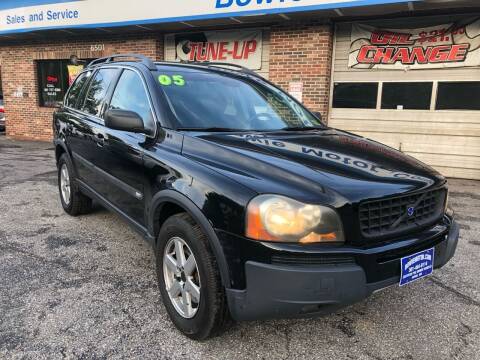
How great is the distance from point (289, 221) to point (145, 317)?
4.64 ft

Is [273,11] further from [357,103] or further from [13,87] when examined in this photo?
[13,87]

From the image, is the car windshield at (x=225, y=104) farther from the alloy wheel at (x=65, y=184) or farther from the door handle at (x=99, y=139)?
the alloy wheel at (x=65, y=184)

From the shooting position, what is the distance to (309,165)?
239cm

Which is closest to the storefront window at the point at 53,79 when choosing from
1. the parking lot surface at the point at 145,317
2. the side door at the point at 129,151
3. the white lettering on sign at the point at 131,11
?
the white lettering on sign at the point at 131,11

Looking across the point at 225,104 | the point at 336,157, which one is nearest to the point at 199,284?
the point at 336,157

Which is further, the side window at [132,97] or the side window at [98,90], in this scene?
the side window at [98,90]

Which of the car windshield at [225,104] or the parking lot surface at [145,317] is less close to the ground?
the car windshield at [225,104]

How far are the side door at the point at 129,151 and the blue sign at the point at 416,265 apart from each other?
6.06 ft

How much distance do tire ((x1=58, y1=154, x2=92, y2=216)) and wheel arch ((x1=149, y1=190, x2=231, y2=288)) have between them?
231 cm

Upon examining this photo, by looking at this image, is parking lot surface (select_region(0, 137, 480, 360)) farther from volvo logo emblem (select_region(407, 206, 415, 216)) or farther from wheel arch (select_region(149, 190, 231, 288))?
volvo logo emblem (select_region(407, 206, 415, 216))

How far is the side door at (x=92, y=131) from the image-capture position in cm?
391

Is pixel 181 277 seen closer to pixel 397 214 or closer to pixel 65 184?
pixel 397 214

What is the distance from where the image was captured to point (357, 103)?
Result: 28.8 ft

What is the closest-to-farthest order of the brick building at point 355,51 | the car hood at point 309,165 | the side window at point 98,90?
the car hood at point 309,165, the side window at point 98,90, the brick building at point 355,51
